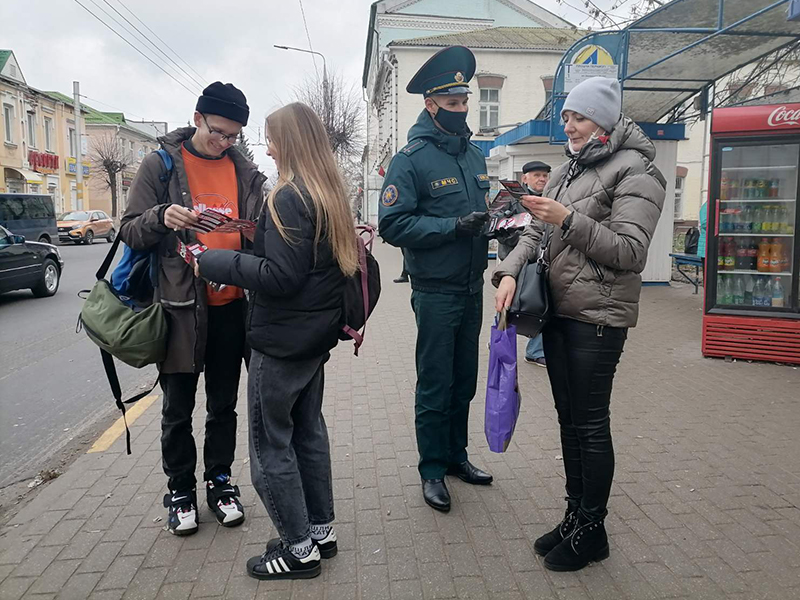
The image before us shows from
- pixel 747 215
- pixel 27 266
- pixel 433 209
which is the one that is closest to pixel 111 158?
pixel 27 266

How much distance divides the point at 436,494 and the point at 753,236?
202 inches

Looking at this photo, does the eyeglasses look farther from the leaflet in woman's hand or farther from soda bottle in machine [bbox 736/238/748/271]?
soda bottle in machine [bbox 736/238/748/271]

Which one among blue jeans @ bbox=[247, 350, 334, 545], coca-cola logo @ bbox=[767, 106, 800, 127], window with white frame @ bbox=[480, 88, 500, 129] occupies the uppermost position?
window with white frame @ bbox=[480, 88, 500, 129]

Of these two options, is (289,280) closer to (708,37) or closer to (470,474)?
(470,474)

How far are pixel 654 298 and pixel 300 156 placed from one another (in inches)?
381

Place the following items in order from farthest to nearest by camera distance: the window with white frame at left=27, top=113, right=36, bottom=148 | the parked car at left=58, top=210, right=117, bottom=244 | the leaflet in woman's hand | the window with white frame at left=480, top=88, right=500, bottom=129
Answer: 1. the window with white frame at left=27, top=113, right=36, bottom=148
2. the parked car at left=58, top=210, right=117, bottom=244
3. the window with white frame at left=480, top=88, right=500, bottom=129
4. the leaflet in woman's hand

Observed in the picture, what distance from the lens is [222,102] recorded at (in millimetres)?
2930

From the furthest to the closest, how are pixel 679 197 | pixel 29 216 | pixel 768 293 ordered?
pixel 679 197
pixel 29 216
pixel 768 293

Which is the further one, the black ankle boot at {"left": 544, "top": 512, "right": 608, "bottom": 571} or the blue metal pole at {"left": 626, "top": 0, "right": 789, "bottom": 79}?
the blue metal pole at {"left": 626, "top": 0, "right": 789, "bottom": 79}

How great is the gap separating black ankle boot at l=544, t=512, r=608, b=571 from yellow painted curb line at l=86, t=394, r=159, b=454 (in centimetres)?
314

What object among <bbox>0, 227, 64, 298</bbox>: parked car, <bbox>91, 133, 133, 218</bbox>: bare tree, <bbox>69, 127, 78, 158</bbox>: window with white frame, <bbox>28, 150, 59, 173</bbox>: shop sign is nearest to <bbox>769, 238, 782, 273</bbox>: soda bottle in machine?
<bbox>0, 227, 64, 298</bbox>: parked car

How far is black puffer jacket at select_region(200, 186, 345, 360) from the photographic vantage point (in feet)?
7.98

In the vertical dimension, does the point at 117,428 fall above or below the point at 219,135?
below

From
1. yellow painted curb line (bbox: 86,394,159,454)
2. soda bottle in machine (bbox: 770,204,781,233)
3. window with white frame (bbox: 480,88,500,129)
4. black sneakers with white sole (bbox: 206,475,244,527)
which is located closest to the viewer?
black sneakers with white sole (bbox: 206,475,244,527)
